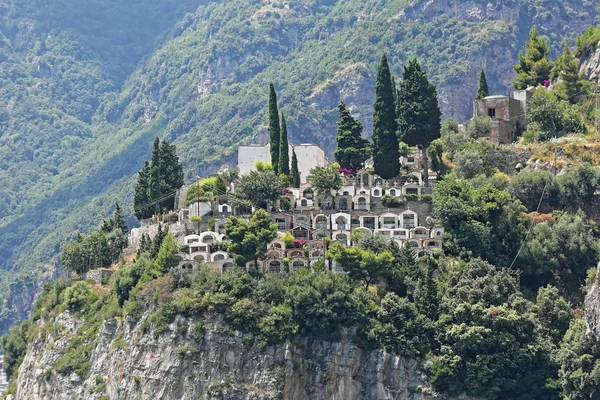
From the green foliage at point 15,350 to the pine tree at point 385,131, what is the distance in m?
30.8

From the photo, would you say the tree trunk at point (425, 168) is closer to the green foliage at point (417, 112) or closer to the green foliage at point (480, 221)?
the green foliage at point (417, 112)

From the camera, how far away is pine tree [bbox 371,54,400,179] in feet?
368

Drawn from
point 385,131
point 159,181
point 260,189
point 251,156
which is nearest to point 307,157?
point 251,156

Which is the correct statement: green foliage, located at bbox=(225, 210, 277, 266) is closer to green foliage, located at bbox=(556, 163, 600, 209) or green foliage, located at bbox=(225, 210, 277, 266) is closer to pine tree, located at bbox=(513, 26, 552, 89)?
green foliage, located at bbox=(556, 163, 600, 209)

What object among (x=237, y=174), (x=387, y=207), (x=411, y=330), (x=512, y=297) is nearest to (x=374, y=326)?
(x=411, y=330)

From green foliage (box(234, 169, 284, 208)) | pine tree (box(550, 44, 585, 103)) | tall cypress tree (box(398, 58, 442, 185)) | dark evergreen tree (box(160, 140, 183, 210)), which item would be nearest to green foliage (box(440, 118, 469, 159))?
tall cypress tree (box(398, 58, 442, 185))

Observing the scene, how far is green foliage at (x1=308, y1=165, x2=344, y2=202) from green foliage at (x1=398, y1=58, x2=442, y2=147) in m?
5.53

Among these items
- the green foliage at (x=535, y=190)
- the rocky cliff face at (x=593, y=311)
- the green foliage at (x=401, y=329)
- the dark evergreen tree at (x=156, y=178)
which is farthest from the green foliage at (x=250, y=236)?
the rocky cliff face at (x=593, y=311)

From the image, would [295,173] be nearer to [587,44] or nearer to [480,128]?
[480,128]

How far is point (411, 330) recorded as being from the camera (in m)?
95.0

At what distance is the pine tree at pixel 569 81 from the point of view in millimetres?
121438

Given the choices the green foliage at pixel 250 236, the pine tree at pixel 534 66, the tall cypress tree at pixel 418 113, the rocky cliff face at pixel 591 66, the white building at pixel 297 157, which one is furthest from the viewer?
the pine tree at pixel 534 66

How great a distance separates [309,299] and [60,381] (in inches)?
812

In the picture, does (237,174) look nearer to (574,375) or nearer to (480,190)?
(480,190)
